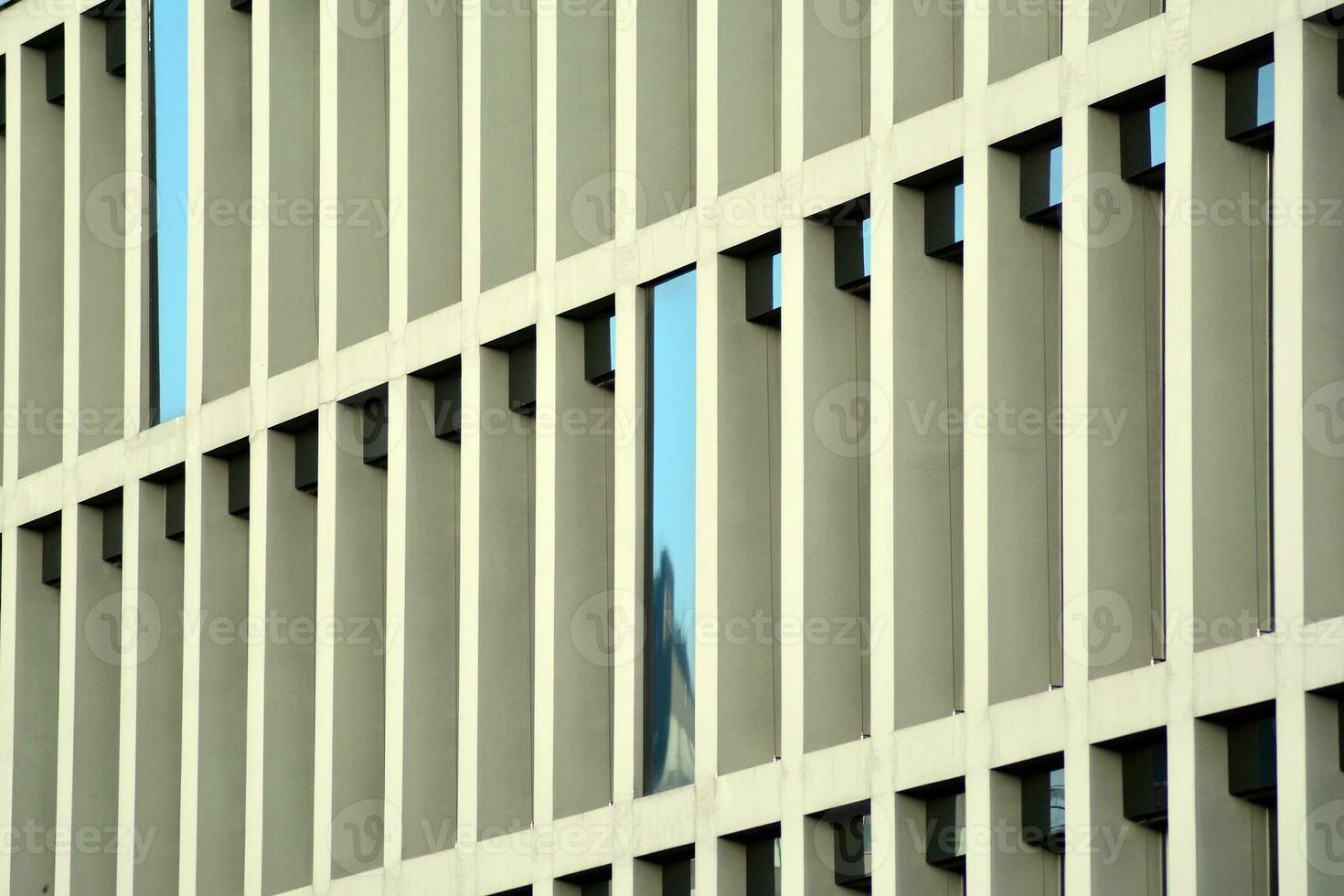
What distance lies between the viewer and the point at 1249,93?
16828mm

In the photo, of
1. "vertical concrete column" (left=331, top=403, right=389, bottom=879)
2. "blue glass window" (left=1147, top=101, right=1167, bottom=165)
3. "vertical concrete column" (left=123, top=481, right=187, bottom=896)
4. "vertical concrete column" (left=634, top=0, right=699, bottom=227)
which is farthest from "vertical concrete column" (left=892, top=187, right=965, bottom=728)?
"vertical concrete column" (left=123, top=481, right=187, bottom=896)

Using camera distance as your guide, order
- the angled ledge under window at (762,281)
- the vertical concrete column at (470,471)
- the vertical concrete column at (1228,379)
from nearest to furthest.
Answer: the vertical concrete column at (1228,379)
the angled ledge under window at (762,281)
the vertical concrete column at (470,471)

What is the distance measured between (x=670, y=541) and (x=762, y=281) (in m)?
2.03

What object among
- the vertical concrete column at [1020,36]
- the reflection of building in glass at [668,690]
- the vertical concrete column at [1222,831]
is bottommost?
the vertical concrete column at [1222,831]

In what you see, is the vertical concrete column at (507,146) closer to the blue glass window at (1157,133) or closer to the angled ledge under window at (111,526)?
the angled ledge under window at (111,526)

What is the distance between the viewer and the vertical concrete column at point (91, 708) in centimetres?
2603

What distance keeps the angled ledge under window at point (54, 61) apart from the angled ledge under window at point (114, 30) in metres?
0.74

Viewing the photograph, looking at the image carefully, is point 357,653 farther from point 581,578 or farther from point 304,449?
point 581,578

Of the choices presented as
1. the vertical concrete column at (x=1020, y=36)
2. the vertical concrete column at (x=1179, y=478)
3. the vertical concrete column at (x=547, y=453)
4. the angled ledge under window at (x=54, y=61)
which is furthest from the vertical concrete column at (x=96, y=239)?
the vertical concrete column at (x=1179, y=478)

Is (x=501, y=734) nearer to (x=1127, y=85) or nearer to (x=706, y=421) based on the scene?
(x=706, y=421)

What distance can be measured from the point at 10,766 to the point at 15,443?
313 centimetres

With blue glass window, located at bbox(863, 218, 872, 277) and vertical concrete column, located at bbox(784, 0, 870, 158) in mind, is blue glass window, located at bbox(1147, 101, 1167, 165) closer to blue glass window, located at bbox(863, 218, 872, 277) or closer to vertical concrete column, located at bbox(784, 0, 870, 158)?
blue glass window, located at bbox(863, 218, 872, 277)

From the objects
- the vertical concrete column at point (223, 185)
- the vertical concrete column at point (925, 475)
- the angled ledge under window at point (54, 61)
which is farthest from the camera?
the angled ledge under window at point (54, 61)

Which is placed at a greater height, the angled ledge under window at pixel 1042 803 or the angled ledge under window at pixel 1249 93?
the angled ledge under window at pixel 1249 93
